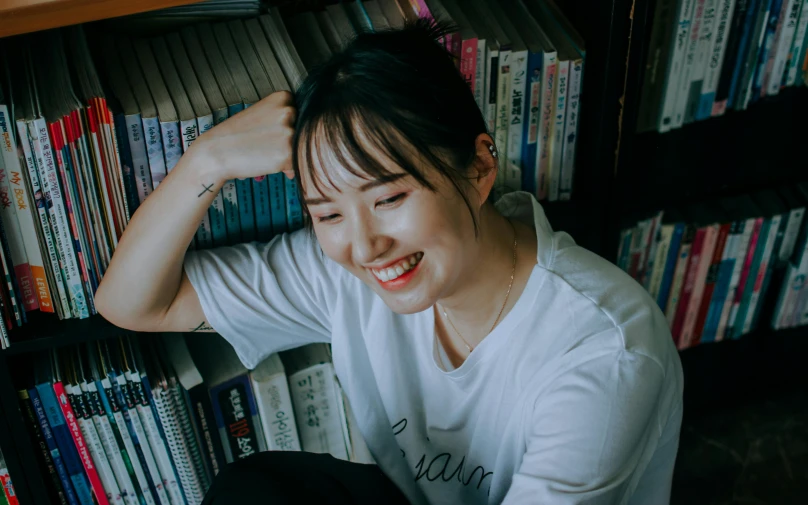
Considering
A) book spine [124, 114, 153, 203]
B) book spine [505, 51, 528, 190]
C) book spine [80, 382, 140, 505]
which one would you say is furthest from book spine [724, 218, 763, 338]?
book spine [80, 382, 140, 505]

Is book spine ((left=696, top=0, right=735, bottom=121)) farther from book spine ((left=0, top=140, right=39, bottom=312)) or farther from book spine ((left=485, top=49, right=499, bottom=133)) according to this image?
book spine ((left=0, top=140, right=39, bottom=312))

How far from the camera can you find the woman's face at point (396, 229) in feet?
3.12

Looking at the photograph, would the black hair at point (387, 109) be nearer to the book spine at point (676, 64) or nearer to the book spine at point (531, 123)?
the book spine at point (531, 123)

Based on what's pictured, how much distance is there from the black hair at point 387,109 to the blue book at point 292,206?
182mm

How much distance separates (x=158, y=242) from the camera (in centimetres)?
108

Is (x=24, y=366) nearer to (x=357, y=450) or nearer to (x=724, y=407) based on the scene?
(x=357, y=450)

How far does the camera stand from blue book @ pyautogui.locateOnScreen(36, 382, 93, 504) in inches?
46.9

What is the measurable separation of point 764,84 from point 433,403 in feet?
2.67

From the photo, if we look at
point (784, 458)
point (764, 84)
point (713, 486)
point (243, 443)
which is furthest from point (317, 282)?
point (784, 458)

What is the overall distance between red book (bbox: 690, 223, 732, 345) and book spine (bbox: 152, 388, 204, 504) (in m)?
1.07

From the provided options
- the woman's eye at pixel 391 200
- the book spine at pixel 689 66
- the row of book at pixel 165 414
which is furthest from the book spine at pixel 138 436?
the book spine at pixel 689 66

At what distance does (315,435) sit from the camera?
4.67ft

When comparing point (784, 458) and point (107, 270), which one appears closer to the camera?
point (107, 270)

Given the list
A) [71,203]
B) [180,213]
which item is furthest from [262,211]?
[71,203]
